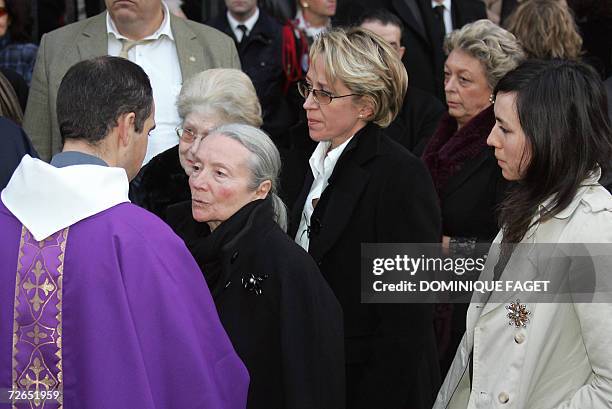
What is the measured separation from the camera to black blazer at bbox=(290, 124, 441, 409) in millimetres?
3871

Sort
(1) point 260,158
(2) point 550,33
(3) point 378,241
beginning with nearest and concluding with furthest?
(1) point 260,158 → (3) point 378,241 → (2) point 550,33

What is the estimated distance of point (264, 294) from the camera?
11.3 ft

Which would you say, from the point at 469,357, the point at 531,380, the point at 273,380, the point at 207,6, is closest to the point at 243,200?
the point at 273,380

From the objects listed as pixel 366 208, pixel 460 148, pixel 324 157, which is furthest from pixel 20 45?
pixel 366 208

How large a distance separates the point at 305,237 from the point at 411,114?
1.86 metres

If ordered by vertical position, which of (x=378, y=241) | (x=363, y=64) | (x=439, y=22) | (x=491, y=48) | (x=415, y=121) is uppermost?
(x=363, y=64)

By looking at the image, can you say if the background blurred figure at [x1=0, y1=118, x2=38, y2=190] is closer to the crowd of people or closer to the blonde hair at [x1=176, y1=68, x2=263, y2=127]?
the crowd of people

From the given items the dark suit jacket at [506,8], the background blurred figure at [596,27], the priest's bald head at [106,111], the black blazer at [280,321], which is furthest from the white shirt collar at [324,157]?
the dark suit jacket at [506,8]

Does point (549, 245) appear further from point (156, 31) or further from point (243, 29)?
point (243, 29)

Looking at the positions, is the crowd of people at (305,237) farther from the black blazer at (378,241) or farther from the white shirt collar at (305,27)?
the white shirt collar at (305,27)

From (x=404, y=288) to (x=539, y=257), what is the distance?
971 millimetres

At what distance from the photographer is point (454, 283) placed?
4820mm

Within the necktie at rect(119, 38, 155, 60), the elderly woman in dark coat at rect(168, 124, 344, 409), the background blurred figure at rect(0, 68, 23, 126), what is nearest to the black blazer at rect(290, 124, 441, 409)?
the elderly woman in dark coat at rect(168, 124, 344, 409)

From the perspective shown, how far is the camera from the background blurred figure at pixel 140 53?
5.25 metres
